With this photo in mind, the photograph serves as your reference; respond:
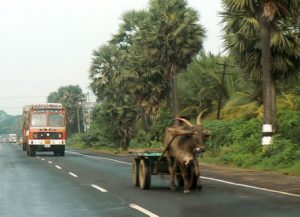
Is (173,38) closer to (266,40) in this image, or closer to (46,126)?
(46,126)

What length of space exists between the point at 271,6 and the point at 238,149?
6.80 m

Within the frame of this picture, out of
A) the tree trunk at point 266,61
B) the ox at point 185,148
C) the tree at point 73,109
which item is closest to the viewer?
the ox at point 185,148

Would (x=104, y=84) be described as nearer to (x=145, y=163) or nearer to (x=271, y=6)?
(x=271, y=6)

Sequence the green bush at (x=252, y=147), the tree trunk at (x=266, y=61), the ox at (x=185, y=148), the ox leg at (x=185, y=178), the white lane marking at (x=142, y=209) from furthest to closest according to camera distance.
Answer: the tree trunk at (x=266, y=61) < the green bush at (x=252, y=147) < the ox leg at (x=185, y=178) < the ox at (x=185, y=148) < the white lane marking at (x=142, y=209)

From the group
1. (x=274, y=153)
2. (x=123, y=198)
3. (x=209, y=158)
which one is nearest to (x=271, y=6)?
(x=274, y=153)

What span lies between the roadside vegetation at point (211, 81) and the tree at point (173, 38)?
69mm

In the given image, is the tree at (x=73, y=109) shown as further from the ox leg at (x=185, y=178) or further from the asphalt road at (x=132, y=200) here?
the ox leg at (x=185, y=178)

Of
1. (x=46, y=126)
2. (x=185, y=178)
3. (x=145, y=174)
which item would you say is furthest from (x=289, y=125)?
(x=46, y=126)

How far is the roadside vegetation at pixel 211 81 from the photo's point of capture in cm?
Result: 2523

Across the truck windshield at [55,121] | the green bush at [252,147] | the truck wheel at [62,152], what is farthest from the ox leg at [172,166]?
the truck wheel at [62,152]

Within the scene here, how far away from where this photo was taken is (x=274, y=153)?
2428 cm

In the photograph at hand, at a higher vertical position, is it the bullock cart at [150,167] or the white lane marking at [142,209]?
the bullock cart at [150,167]

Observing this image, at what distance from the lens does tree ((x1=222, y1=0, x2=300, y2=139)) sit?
24859 millimetres

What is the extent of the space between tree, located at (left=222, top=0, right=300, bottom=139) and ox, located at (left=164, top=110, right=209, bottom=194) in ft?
36.3
